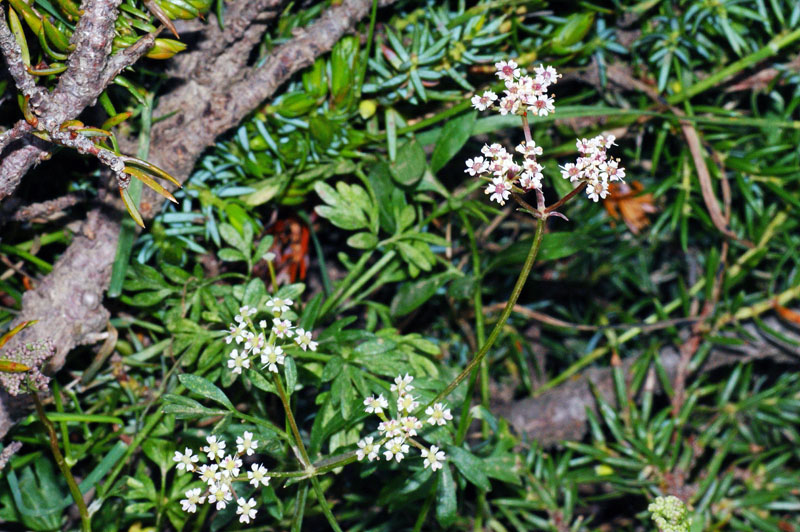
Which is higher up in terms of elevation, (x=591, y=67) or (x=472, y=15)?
(x=472, y=15)

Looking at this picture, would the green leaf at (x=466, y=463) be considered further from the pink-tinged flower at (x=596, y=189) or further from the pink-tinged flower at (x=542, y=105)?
the pink-tinged flower at (x=542, y=105)

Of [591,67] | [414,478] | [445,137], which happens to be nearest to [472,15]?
[445,137]

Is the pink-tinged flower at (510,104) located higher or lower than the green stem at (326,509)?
higher

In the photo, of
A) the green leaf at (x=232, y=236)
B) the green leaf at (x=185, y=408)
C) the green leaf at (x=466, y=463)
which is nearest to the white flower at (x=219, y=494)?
the green leaf at (x=185, y=408)

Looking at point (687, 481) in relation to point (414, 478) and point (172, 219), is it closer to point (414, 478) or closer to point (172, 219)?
point (414, 478)

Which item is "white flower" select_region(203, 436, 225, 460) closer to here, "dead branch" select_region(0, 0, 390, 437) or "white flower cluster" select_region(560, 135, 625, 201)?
"dead branch" select_region(0, 0, 390, 437)

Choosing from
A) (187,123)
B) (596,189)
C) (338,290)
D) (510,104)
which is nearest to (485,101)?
(510,104)
